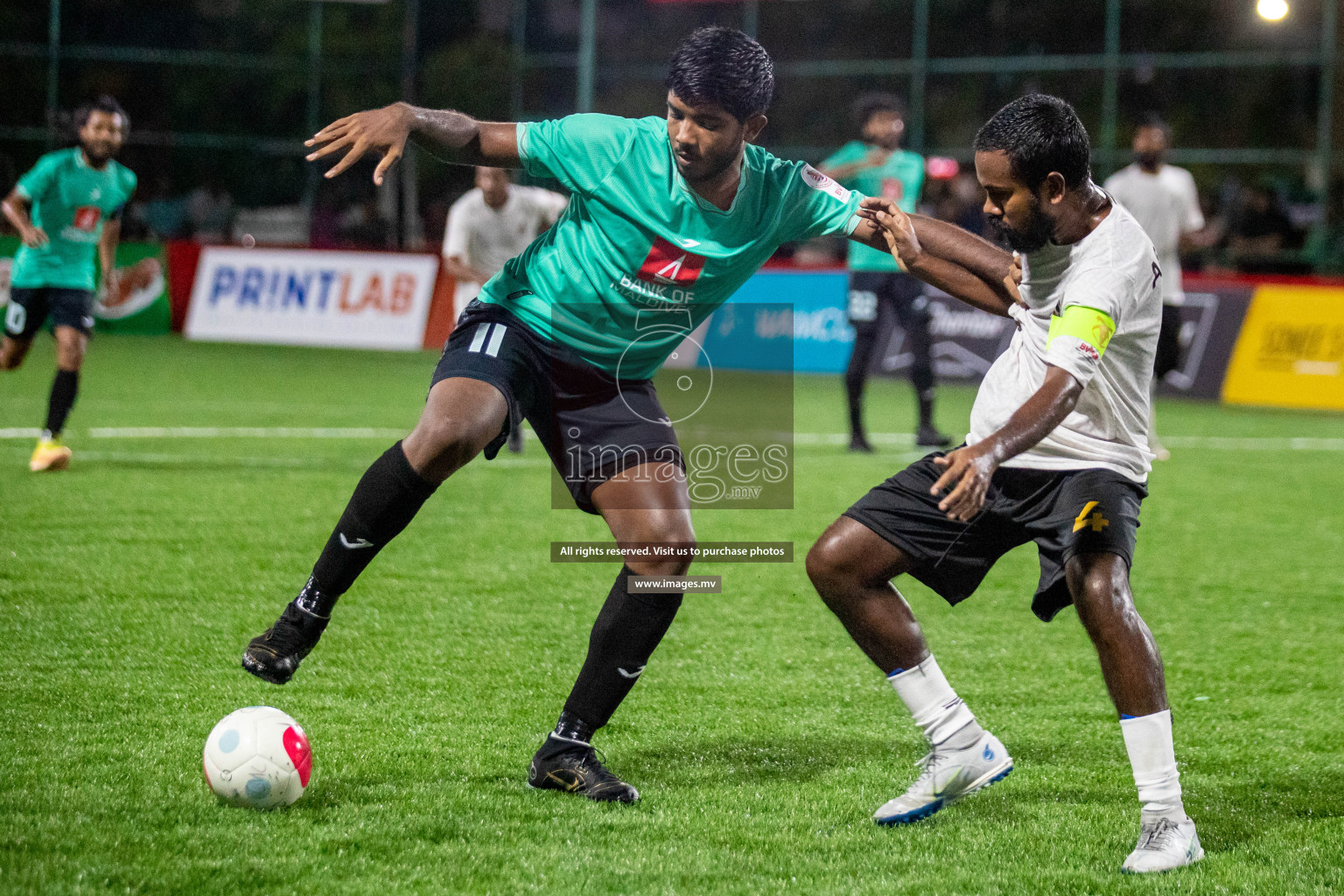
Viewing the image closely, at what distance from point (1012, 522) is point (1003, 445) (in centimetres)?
51

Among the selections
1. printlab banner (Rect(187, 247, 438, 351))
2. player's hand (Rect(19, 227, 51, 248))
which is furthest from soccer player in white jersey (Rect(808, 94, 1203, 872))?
printlab banner (Rect(187, 247, 438, 351))

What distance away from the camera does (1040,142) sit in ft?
11.2

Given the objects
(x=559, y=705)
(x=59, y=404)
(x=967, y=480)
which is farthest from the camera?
(x=59, y=404)

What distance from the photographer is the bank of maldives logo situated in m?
3.88

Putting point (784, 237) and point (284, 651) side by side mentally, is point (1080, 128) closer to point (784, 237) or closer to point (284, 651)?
point (784, 237)

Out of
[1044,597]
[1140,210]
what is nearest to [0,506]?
[1044,597]

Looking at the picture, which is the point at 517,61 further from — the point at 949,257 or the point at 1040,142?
the point at 1040,142

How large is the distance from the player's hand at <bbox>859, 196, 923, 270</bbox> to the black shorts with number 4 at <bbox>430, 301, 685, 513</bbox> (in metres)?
0.77

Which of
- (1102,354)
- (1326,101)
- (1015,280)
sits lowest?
(1102,354)

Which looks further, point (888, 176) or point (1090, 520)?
point (888, 176)

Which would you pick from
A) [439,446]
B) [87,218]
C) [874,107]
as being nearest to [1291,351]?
[874,107]

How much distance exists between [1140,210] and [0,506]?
7.93 meters

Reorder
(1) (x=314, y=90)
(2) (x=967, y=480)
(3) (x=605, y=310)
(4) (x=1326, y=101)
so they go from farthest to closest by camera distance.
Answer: (1) (x=314, y=90), (4) (x=1326, y=101), (3) (x=605, y=310), (2) (x=967, y=480)

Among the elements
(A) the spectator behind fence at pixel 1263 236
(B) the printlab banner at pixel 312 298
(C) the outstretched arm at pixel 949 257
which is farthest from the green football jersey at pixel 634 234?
(A) the spectator behind fence at pixel 1263 236
